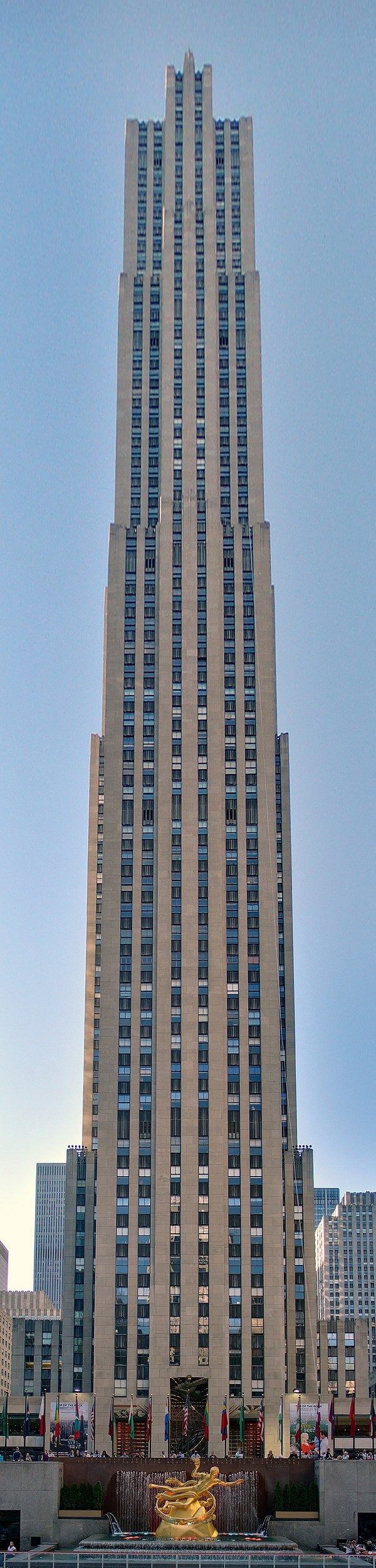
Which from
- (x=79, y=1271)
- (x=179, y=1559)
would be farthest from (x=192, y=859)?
(x=179, y=1559)

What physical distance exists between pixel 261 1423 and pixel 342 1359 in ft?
59.3

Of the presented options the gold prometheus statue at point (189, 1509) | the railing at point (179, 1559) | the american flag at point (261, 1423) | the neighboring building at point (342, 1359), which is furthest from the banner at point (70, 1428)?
the railing at point (179, 1559)

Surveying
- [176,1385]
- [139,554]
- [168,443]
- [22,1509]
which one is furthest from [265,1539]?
[168,443]

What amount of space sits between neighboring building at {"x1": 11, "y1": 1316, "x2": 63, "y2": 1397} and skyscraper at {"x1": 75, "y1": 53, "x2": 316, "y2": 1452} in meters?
6.95

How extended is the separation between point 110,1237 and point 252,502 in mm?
70227

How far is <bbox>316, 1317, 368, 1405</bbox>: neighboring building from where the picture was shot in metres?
136

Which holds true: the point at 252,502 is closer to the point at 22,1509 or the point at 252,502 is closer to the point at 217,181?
the point at 217,181

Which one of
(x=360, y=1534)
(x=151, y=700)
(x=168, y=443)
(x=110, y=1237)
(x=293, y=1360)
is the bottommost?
(x=360, y=1534)

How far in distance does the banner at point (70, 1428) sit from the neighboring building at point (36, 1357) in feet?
64.0

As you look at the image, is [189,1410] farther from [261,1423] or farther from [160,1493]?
[160,1493]

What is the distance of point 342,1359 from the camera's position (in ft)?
446

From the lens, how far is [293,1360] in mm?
131625

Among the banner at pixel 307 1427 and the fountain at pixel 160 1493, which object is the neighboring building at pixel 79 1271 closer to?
the banner at pixel 307 1427

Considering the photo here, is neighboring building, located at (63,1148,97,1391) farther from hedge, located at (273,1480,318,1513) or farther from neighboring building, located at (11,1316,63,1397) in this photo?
hedge, located at (273,1480,318,1513)
